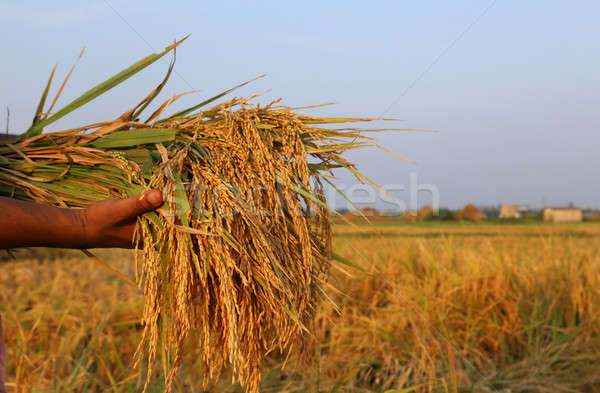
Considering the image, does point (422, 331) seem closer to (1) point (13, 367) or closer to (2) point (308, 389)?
(2) point (308, 389)

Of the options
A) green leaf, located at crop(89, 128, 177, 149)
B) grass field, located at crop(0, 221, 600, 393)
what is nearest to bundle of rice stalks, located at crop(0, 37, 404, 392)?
green leaf, located at crop(89, 128, 177, 149)

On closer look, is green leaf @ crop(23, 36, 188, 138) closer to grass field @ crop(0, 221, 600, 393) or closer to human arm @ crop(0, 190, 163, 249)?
human arm @ crop(0, 190, 163, 249)

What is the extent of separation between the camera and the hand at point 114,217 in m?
1.48

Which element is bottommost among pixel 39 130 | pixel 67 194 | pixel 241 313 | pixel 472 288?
pixel 472 288

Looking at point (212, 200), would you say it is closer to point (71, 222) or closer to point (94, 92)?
point (71, 222)

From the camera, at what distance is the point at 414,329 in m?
3.00

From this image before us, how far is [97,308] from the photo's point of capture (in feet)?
14.2

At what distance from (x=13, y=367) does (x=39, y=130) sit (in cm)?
262

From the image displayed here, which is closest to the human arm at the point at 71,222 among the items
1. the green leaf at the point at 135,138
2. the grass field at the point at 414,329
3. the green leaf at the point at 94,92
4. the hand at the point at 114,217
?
the hand at the point at 114,217

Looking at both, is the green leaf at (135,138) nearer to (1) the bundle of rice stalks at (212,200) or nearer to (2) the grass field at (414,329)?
(1) the bundle of rice stalks at (212,200)

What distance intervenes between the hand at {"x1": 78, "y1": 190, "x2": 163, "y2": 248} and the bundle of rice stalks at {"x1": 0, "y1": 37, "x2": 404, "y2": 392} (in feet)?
0.13

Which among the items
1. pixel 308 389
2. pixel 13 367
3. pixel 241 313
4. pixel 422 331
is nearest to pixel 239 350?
pixel 241 313

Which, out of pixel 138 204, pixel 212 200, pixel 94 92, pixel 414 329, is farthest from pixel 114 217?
pixel 414 329

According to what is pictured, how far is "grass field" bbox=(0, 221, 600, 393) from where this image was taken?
3.19 metres
